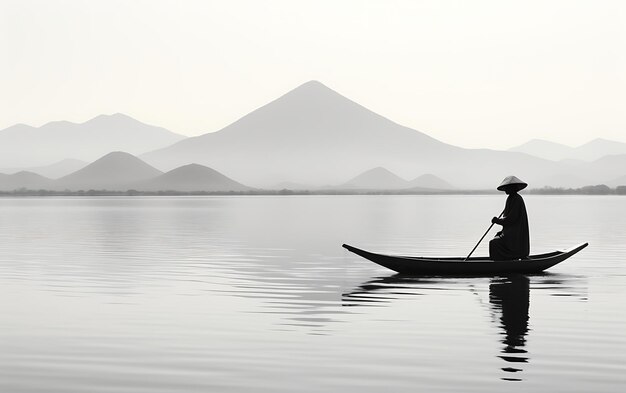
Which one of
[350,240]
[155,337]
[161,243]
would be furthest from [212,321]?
[350,240]

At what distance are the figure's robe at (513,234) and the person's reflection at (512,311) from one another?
0.82 meters

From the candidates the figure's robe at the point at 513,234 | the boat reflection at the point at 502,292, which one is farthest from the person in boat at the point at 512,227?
the boat reflection at the point at 502,292

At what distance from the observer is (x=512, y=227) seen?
1204 inches

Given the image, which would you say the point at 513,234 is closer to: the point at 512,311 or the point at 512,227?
the point at 512,227

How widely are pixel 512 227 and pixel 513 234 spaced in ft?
1.32

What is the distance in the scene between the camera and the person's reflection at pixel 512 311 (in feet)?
54.3

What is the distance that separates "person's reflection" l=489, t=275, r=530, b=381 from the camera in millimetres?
16562

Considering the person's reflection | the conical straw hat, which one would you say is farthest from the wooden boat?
the conical straw hat

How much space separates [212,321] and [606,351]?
27.5 feet

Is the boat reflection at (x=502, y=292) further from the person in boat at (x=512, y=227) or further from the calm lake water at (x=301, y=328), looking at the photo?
the person in boat at (x=512, y=227)

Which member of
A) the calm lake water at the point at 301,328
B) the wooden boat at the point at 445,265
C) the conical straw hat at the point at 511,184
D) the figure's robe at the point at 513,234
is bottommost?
the calm lake water at the point at 301,328

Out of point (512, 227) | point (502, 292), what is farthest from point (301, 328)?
point (512, 227)

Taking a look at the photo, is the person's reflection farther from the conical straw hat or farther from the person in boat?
the conical straw hat

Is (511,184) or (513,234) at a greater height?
(511,184)
